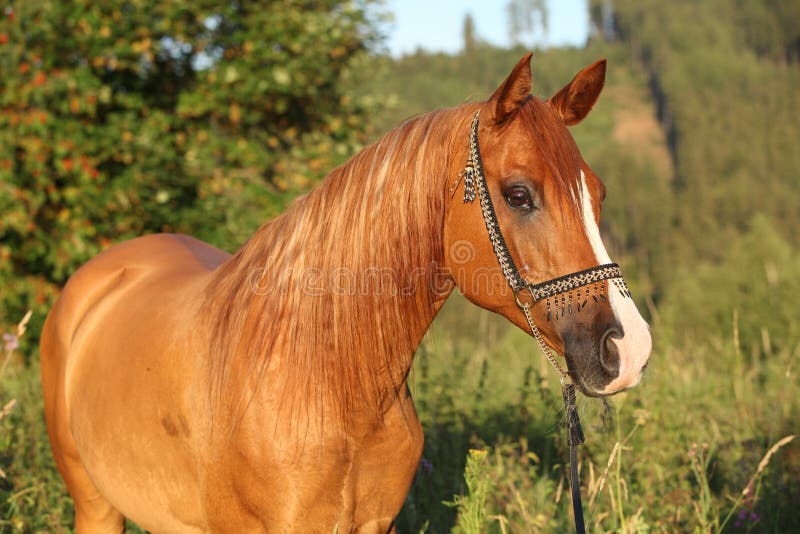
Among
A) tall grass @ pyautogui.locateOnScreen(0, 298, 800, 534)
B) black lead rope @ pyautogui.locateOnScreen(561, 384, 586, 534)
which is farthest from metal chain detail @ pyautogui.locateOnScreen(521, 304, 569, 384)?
tall grass @ pyautogui.locateOnScreen(0, 298, 800, 534)

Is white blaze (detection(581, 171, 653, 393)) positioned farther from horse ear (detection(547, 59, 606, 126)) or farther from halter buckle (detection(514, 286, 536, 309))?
horse ear (detection(547, 59, 606, 126))

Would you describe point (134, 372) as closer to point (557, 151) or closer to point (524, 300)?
point (524, 300)

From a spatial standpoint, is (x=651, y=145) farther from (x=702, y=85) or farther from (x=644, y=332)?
(x=644, y=332)

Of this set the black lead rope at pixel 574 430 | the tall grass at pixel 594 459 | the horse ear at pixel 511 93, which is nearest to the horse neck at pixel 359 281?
the horse ear at pixel 511 93

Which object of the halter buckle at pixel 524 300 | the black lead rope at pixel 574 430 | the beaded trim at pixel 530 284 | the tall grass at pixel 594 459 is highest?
the beaded trim at pixel 530 284

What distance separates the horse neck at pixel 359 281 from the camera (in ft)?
6.33

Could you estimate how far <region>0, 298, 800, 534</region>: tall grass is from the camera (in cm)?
313

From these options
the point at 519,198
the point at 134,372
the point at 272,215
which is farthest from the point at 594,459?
the point at 272,215

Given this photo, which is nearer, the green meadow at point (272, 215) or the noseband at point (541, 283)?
the noseband at point (541, 283)

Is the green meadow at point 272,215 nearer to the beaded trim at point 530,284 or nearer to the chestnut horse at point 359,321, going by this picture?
the chestnut horse at point 359,321

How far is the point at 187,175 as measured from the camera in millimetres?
6918

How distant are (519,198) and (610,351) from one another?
0.47m

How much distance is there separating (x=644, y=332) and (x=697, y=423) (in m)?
2.90

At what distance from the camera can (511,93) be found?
1794 mm
